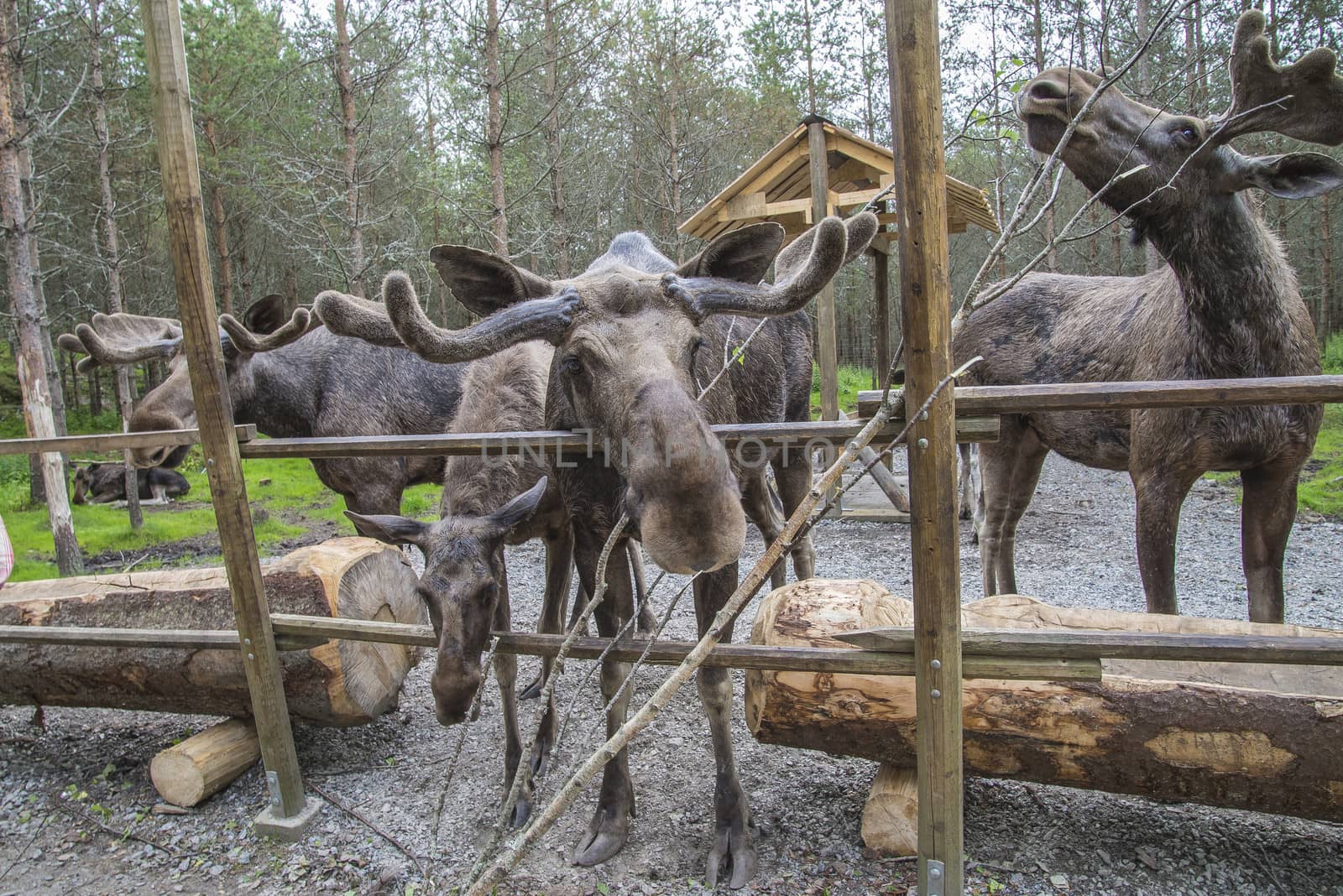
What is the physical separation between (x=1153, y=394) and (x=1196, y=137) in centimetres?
189

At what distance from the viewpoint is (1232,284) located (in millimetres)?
3410

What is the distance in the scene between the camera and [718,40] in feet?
47.2

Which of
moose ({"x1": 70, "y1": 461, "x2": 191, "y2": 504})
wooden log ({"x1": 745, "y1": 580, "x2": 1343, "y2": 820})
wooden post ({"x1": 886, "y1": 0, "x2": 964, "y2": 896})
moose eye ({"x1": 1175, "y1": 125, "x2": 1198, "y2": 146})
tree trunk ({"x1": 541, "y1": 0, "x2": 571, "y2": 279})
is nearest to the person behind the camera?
wooden post ({"x1": 886, "y1": 0, "x2": 964, "y2": 896})

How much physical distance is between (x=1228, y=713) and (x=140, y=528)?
1123cm

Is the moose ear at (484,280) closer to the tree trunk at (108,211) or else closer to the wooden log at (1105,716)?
the wooden log at (1105,716)

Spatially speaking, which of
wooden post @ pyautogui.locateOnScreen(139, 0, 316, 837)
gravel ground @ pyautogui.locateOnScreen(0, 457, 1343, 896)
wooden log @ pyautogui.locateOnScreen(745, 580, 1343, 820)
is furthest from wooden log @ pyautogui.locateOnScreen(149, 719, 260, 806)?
wooden log @ pyautogui.locateOnScreen(745, 580, 1343, 820)

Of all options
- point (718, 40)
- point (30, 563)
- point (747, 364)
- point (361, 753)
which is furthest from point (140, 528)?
point (718, 40)

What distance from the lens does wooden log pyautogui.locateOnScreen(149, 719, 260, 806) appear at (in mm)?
3654

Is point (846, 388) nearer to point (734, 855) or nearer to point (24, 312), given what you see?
point (24, 312)

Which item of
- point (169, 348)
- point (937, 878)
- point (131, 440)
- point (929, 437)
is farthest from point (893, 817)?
point (169, 348)

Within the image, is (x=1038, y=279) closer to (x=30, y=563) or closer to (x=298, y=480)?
(x=30, y=563)

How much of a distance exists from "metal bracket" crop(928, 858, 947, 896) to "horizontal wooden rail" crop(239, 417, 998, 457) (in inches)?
51.5

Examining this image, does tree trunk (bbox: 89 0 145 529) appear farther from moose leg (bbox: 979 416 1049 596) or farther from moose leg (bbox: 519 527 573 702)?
moose leg (bbox: 979 416 1049 596)

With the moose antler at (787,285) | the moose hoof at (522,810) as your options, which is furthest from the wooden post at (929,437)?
the moose hoof at (522,810)
